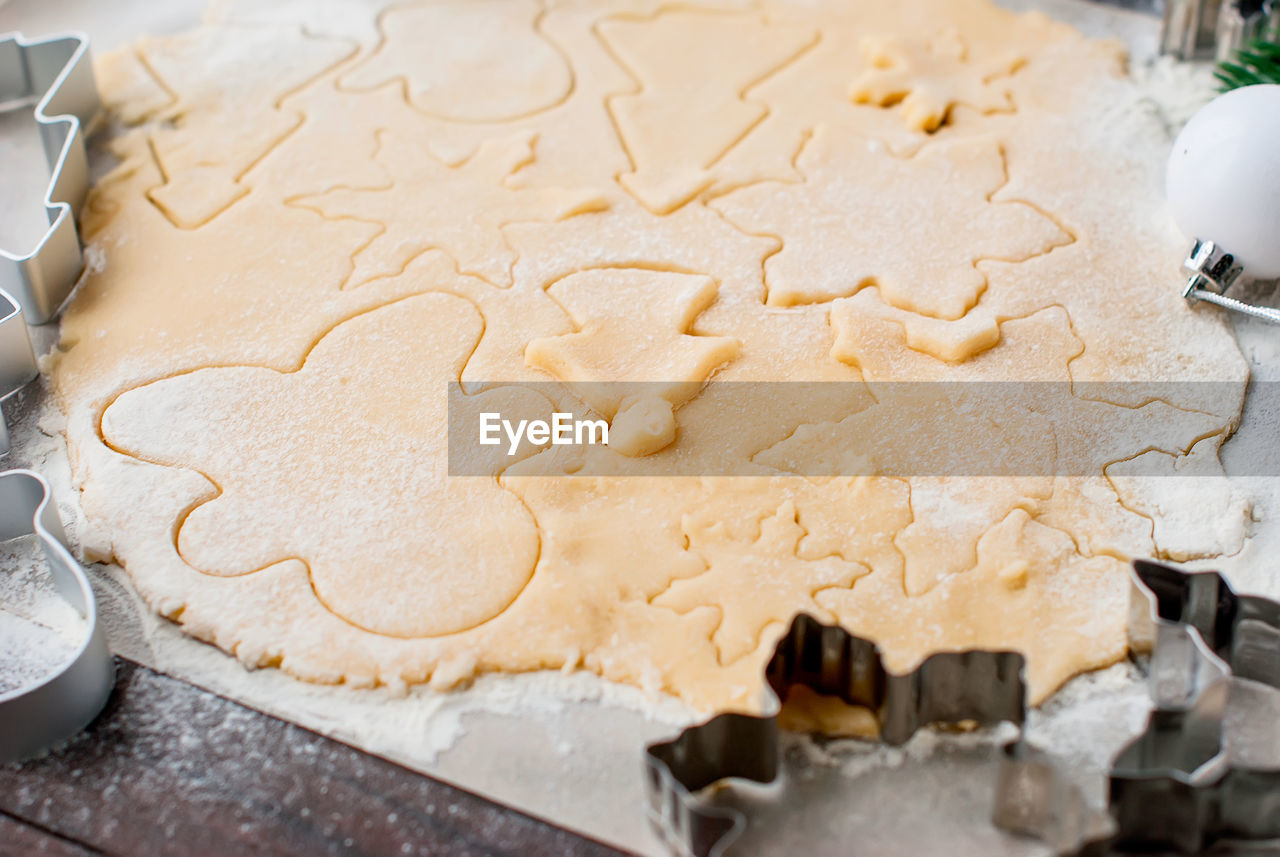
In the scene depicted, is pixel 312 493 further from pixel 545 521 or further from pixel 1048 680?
pixel 1048 680

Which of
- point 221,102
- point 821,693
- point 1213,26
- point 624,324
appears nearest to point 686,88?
point 624,324

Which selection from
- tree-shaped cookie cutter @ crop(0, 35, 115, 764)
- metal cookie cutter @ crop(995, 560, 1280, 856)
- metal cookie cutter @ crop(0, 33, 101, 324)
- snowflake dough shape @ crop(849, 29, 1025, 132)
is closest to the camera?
metal cookie cutter @ crop(995, 560, 1280, 856)

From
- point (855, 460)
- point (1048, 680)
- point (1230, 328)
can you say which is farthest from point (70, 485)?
point (1230, 328)

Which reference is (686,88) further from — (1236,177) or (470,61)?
(1236,177)

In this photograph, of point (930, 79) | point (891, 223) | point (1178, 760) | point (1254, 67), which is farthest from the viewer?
point (930, 79)

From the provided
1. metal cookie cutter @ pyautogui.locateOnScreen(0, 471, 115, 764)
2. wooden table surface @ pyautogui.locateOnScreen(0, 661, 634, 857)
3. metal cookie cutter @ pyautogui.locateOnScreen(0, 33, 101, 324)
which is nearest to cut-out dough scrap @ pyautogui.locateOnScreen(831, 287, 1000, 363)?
wooden table surface @ pyautogui.locateOnScreen(0, 661, 634, 857)

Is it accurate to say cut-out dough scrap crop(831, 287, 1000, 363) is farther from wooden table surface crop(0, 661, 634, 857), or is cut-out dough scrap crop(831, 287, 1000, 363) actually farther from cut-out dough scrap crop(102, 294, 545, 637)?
wooden table surface crop(0, 661, 634, 857)

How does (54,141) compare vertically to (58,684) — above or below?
above

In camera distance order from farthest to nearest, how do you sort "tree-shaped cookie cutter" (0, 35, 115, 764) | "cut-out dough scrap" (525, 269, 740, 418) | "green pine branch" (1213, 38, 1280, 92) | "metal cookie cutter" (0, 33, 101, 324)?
"green pine branch" (1213, 38, 1280, 92) < "metal cookie cutter" (0, 33, 101, 324) < "cut-out dough scrap" (525, 269, 740, 418) < "tree-shaped cookie cutter" (0, 35, 115, 764)
